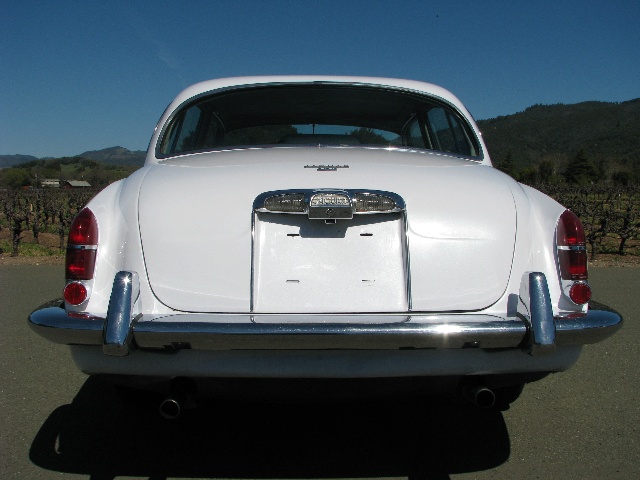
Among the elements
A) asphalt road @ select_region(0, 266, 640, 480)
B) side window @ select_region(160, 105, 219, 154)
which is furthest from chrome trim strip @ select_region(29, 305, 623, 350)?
side window @ select_region(160, 105, 219, 154)

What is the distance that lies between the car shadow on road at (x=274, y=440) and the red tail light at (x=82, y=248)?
0.94 m

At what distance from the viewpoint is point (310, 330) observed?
7.30 ft

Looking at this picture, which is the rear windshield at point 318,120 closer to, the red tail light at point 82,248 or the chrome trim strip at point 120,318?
the red tail light at point 82,248

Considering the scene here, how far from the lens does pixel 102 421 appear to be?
3.52m

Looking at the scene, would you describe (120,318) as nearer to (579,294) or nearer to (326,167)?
(326,167)

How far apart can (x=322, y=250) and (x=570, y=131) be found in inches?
4298

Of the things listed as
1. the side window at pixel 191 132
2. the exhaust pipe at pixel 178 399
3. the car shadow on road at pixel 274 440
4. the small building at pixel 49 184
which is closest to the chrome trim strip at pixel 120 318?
the exhaust pipe at pixel 178 399

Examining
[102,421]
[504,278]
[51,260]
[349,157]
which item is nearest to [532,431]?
[504,278]

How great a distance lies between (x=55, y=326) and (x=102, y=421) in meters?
1.30

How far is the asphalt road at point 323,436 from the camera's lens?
2914mm

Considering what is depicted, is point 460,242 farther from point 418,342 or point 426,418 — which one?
point 426,418

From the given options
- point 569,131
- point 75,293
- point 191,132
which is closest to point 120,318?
point 75,293

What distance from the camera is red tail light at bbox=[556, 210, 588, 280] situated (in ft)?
8.58

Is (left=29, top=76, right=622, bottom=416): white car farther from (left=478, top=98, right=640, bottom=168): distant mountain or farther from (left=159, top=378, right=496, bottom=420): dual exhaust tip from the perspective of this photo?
(left=478, top=98, right=640, bottom=168): distant mountain
